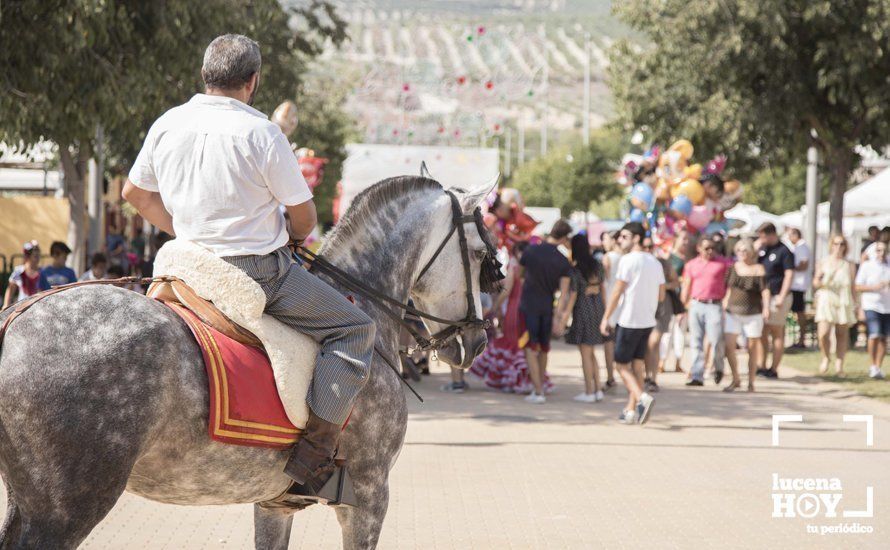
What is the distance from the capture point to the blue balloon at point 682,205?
68.4 ft

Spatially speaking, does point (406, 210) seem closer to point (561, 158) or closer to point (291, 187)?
point (291, 187)

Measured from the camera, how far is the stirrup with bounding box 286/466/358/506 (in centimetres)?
460

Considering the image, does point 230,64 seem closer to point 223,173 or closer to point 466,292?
point 223,173

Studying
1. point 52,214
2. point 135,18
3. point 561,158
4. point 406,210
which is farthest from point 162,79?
point 561,158

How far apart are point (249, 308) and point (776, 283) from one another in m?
14.9

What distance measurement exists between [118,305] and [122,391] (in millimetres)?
321

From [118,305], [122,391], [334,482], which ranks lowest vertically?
[334,482]

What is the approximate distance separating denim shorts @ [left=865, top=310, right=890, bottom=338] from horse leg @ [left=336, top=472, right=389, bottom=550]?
12.8 m

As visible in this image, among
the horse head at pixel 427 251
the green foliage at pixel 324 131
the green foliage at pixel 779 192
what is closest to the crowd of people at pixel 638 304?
the horse head at pixel 427 251

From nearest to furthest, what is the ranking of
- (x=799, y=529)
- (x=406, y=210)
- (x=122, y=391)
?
1. (x=122, y=391)
2. (x=406, y=210)
3. (x=799, y=529)

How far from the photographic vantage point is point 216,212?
4281 millimetres

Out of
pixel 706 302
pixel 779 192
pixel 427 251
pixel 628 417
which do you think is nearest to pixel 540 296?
pixel 628 417

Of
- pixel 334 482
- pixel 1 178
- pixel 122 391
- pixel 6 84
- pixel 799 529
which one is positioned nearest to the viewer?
pixel 122 391

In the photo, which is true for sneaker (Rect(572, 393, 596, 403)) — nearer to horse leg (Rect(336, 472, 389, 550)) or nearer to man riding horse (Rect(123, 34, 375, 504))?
A: horse leg (Rect(336, 472, 389, 550))
